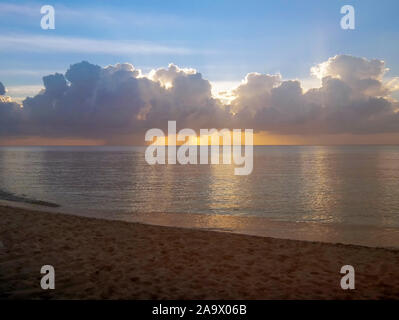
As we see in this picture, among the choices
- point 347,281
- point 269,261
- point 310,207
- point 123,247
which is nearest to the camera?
point 347,281

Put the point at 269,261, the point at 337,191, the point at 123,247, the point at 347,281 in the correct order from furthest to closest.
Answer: the point at 337,191
the point at 123,247
the point at 269,261
the point at 347,281

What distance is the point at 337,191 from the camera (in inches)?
1495

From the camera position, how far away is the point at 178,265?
1025cm

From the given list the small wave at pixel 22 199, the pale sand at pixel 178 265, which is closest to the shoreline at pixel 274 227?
the pale sand at pixel 178 265

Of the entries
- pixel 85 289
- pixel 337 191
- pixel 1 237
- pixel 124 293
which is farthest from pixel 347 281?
pixel 337 191

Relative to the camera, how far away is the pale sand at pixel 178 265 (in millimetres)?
8164

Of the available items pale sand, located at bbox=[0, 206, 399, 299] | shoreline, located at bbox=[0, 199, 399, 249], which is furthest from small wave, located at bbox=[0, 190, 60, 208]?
pale sand, located at bbox=[0, 206, 399, 299]

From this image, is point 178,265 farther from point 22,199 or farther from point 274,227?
point 22,199

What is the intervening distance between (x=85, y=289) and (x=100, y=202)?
857 inches

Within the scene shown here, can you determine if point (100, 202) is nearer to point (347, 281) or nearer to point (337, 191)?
point (347, 281)

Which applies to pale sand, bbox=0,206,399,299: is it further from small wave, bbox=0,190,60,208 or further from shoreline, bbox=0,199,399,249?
small wave, bbox=0,190,60,208

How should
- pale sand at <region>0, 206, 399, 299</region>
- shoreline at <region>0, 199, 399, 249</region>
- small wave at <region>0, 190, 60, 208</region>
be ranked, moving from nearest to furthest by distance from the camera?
pale sand at <region>0, 206, 399, 299</region>, shoreline at <region>0, 199, 399, 249</region>, small wave at <region>0, 190, 60, 208</region>

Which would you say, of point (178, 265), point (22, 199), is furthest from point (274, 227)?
point (22, 199)

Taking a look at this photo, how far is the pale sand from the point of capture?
8.16 meters
